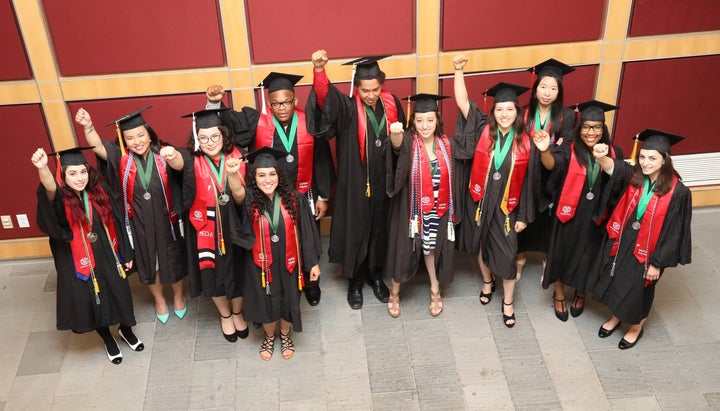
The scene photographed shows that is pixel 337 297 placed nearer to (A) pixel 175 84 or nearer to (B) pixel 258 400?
(B) pixel 258 400

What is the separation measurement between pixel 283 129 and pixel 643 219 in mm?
2299

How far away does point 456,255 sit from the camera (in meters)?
5.19

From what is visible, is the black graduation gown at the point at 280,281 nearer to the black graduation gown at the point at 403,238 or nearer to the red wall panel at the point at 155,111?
the black graduation gown at the point at 403,238

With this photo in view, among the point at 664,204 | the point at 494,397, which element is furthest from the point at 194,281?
the point at 664,204

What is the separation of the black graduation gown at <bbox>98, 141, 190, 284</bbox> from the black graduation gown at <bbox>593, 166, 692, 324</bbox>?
106 inches

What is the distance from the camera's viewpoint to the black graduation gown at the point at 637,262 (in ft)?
12.3

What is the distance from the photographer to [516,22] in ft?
15.4

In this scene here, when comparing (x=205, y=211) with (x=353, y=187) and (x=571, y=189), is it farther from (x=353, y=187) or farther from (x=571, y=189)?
(x=571, y=189)

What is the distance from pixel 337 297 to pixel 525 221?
1.51 m

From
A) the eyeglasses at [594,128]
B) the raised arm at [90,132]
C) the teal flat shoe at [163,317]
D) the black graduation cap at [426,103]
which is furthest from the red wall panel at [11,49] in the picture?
the eyeglasses at [594,128]

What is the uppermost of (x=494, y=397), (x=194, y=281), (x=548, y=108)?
(x=548, y=108)

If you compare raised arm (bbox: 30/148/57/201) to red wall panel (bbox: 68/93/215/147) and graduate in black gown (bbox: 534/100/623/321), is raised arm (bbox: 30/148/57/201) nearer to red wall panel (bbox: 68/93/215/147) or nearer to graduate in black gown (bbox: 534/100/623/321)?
red wall panel (bbox: 68/93/215/147)

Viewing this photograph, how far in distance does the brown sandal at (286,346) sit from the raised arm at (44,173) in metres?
1.67

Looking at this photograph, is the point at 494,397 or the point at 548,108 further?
the point at 548,108
